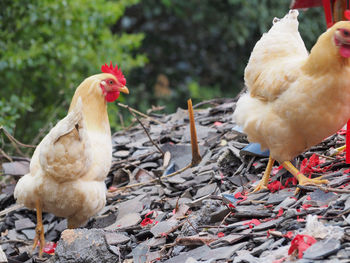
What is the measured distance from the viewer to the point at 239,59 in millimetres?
12336

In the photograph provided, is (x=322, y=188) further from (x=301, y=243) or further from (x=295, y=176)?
(x=301, y=243)

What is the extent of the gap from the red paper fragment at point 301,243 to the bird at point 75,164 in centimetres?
190

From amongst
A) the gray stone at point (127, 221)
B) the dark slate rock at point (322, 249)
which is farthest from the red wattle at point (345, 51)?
the gray stone at point (127, 221)

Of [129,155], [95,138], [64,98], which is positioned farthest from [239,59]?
[95,138]

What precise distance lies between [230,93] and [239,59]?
870 mm

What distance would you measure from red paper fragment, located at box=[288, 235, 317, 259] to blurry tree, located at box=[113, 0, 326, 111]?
321 inches

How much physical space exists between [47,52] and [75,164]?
371 cm

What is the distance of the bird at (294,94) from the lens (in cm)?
358

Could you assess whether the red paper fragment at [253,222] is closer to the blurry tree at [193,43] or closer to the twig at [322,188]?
the twig at [322,188]

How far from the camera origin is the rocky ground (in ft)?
10.6

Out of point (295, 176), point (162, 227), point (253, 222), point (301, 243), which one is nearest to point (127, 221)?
→ point (162, 227)

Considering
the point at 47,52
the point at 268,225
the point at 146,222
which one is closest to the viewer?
the point at 268,225

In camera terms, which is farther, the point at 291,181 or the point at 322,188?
the point at 291,181

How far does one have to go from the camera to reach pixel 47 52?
7.57 metres
